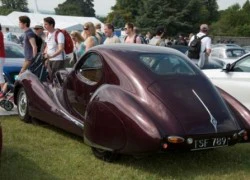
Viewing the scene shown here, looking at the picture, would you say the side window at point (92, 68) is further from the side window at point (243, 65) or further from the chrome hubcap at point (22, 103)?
the side window at point (243, 65)

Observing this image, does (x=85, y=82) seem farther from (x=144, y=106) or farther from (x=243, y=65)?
(x=243, y=65)

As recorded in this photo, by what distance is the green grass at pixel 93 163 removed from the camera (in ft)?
18.7

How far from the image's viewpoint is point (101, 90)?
6.19 metres

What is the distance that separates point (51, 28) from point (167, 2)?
60663mm

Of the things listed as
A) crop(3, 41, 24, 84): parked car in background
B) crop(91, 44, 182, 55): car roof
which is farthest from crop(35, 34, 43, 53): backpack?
crop(91, 44, 182, 55): car roof

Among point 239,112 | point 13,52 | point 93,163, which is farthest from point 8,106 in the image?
point 239,112

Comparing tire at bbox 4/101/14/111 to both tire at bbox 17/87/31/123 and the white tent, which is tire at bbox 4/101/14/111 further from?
the white tent

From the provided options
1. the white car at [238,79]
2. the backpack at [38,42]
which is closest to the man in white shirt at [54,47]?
the backpack at [38,42]

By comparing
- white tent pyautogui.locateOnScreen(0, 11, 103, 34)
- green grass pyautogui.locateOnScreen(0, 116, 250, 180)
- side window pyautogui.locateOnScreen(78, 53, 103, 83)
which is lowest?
white tent pyautogui.locateOnScreen(0, 11, 103, 34)

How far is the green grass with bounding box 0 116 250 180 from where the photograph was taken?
571 centimetres

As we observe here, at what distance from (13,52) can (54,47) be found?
2.99m

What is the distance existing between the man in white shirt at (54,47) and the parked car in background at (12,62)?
1593 millimetres

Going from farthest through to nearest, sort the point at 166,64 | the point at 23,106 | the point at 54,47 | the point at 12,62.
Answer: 1. the point at 12,62
2. the point at 54,47
3. the point at 23,106
4. the point at 166,64

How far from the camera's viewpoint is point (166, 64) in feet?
21.4
